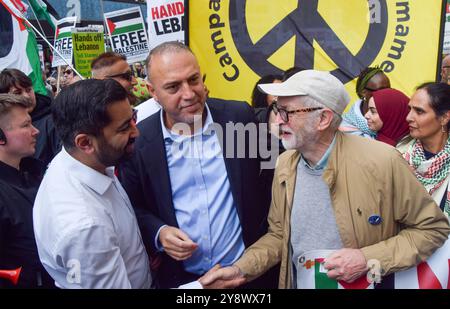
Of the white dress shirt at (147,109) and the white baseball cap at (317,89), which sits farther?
the white dress shirt at (147,109)

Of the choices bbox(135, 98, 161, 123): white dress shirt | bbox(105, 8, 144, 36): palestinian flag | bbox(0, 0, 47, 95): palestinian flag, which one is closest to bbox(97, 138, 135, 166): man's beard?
bbox(135, 98, 161, 123): white dress shirt

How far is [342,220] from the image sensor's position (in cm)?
188

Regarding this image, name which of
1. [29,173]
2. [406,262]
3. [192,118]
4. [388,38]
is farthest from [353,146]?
[388,38]

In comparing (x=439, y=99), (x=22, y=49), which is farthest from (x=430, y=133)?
(x=22, y=49)

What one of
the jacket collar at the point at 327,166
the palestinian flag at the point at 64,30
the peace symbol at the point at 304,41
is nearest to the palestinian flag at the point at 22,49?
the palestinian flag at the point at 64,30

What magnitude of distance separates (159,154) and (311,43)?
2.87 metres

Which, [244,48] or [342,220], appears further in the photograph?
[244,48]

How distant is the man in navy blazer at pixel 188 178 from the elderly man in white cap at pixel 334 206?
171 millimetres

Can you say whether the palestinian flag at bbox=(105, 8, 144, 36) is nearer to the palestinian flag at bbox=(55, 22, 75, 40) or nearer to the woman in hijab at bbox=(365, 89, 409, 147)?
the palestinian flag at bbox=(55, 22, 75, 40)

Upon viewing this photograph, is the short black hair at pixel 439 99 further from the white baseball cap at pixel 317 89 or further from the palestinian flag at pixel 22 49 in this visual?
the palestinian flag at pixel 22 49

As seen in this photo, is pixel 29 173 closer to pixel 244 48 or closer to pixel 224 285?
pixel 224 285

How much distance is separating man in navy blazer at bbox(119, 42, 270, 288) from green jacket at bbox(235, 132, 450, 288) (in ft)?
1.65

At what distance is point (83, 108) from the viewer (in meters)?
1.70

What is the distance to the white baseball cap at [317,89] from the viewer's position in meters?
1.94
